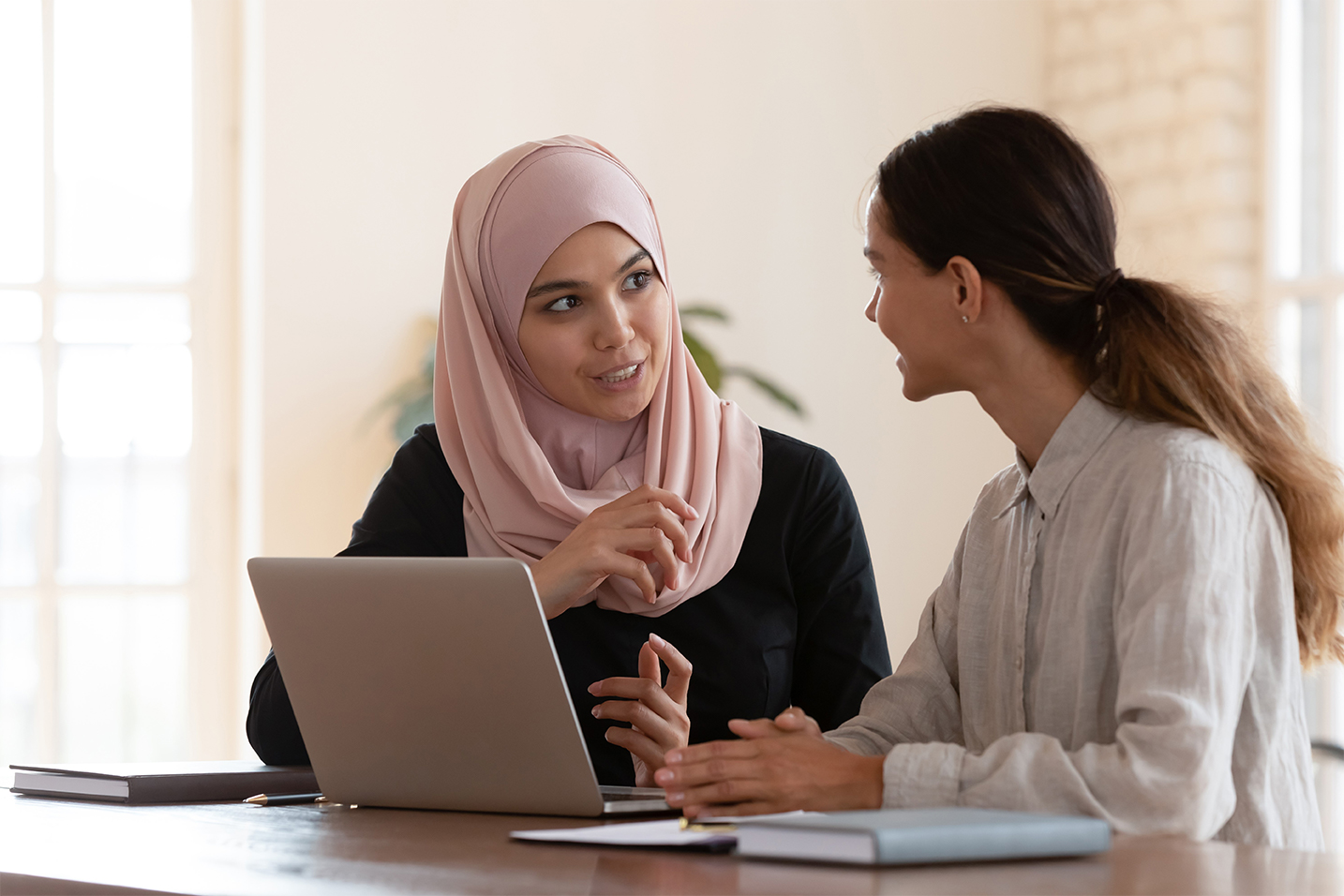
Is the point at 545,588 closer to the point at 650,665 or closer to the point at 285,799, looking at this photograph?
the point at 650,665

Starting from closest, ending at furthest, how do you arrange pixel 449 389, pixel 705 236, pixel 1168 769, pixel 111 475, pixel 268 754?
pixel 1168 769, pixel 268 754, pixel 449 389, pixel 111 475, pixel 705 236

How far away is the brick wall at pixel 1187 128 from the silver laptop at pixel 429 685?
3.10m

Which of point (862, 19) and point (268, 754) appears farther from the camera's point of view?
point (862, 19)

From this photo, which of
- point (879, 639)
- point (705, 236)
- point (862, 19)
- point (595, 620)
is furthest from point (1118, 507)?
point (862, 19)

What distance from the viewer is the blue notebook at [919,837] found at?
92cm

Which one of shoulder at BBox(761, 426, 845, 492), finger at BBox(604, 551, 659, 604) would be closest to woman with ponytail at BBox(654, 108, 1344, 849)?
finger at BBox(604, 551, 659, 604)

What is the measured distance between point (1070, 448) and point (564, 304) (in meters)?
0.75

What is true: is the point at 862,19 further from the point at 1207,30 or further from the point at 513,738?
the point at 513,738

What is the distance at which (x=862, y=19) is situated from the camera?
4613mm

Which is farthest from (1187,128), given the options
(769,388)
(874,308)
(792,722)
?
(792,722)

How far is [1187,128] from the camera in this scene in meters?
4.17

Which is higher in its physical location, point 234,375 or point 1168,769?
point 234,375

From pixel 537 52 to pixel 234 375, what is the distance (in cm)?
132

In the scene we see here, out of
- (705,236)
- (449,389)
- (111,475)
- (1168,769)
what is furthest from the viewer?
(705,236)
